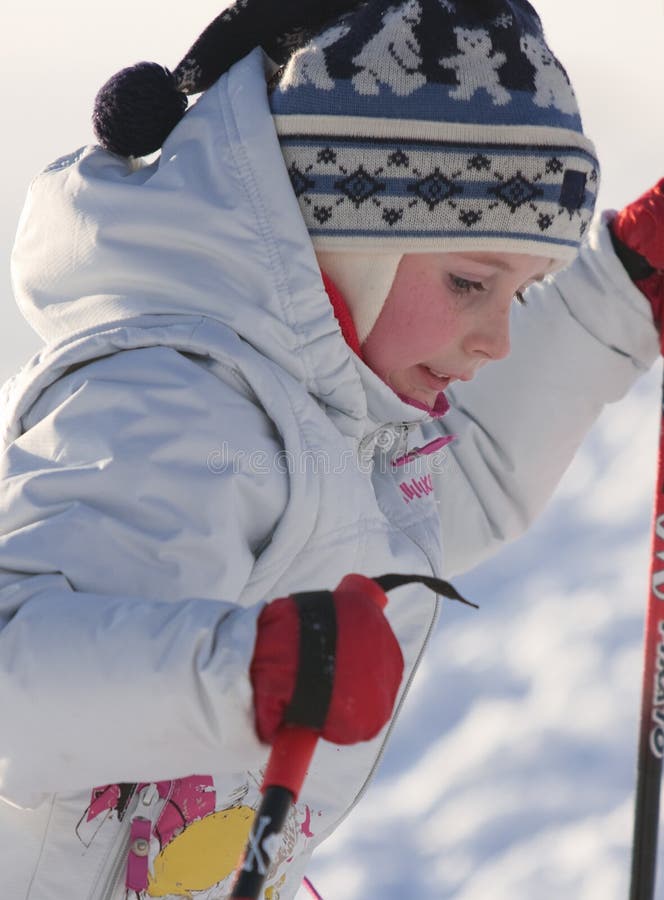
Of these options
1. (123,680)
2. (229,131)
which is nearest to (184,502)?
(123,680)

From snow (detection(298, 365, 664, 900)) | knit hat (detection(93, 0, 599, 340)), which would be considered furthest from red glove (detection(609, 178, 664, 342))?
snow (detection(298, 365, 664, 900))

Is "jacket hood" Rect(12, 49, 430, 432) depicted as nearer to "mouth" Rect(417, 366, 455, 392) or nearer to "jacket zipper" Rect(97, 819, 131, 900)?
"mouth" Rect(417, 366, 455, 392)

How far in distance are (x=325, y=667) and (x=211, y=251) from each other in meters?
0.65

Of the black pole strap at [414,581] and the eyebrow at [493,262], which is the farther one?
the eyebrow at [493,262]

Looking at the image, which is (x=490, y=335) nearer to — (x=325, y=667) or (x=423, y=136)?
(x=423, y=136)

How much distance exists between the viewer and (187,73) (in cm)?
171

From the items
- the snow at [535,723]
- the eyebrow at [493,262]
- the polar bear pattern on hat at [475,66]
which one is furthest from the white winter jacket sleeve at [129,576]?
the snow at [535,723]

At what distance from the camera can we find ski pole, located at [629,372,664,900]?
1.96m

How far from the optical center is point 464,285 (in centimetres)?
163

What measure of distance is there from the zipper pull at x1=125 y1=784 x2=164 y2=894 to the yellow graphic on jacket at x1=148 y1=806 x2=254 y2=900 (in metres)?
0.02

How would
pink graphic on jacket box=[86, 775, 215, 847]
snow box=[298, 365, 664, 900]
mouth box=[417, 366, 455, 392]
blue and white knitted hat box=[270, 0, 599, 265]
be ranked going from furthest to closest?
snow box=[298, 365, 664, 900], mouth box=[417, 366, 455, 392], blue and white knitted hat box=[270, 0, 599, 265], pink graphic on jacket box=[86, 775, 215, 847]

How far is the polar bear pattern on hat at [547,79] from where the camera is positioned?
1.61 m

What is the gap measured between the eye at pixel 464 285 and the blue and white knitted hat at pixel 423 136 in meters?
0.05

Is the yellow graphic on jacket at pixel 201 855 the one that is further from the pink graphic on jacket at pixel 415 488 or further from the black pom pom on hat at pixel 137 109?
the black pom pom on hat at pixel 137 109
